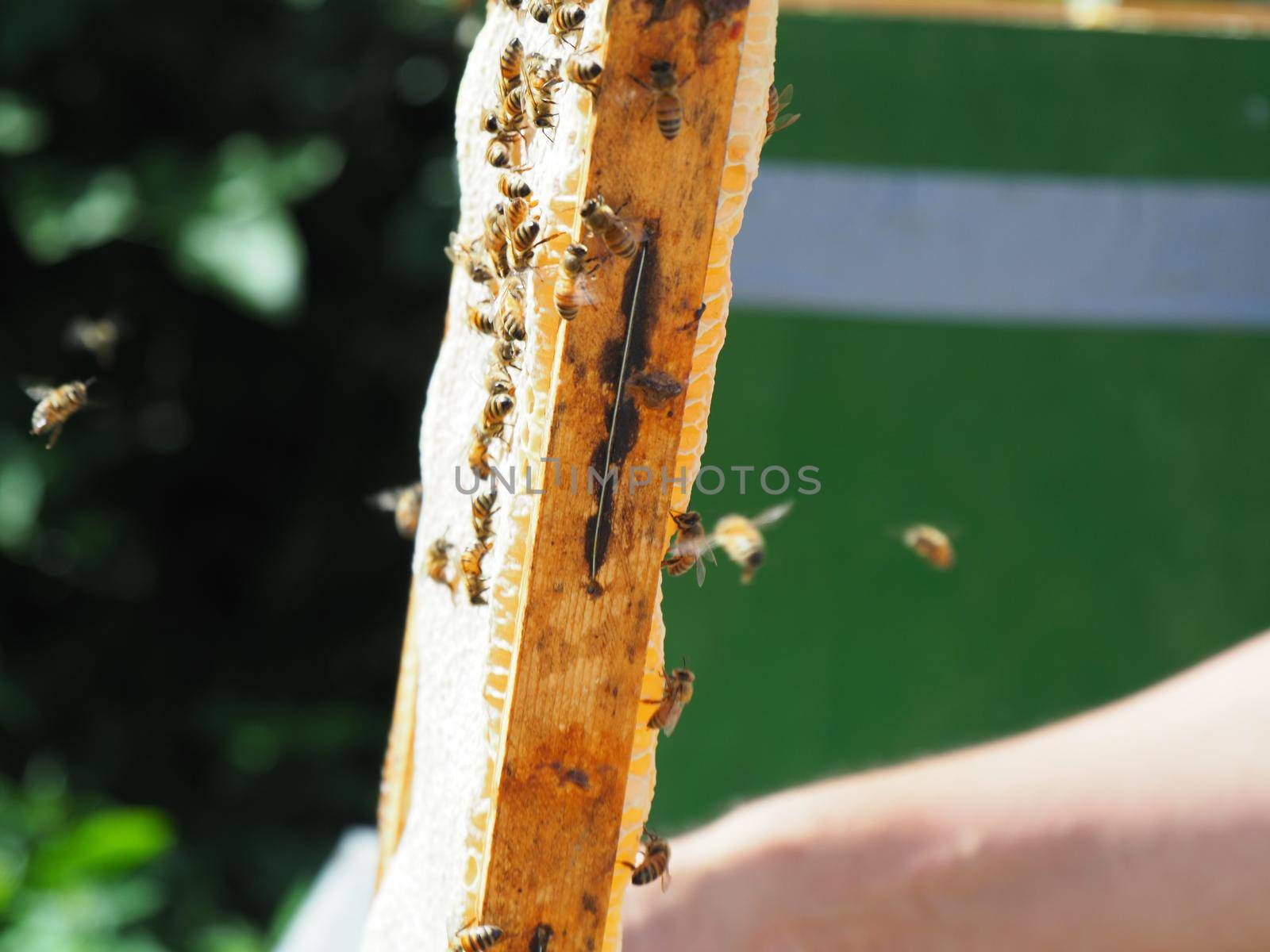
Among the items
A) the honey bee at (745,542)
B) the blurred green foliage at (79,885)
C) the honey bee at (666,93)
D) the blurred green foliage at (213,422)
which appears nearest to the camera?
the honey bee at (666,93)

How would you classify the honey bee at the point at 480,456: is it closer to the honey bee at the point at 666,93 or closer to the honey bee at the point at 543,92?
the honey bee at the point at 543,92

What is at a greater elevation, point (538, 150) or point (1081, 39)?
point (1081, 39)

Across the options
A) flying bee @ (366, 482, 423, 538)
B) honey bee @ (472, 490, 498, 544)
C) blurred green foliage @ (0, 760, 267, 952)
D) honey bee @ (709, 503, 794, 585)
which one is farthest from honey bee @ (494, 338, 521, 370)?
blurred green foliage @ (0, 760, 267, 952)

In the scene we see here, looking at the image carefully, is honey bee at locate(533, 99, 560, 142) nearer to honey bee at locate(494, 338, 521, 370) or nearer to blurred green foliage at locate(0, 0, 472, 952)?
honey bee at locate(494, 338, 521, 370)

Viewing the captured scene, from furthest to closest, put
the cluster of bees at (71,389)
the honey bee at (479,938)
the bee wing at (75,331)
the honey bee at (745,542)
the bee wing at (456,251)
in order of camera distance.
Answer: the bee wing at (75,331)
the cluster of bees at (71,389)
the honey bee at (745,542)
the bee wing at (456,251)
the honey bee at (479,938)

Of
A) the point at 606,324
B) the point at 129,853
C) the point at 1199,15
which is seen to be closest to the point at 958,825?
the point at 606,324

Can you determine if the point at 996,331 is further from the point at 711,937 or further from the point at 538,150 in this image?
the point at 538,150

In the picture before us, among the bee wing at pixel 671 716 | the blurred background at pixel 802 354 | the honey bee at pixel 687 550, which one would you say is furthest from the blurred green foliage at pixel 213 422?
the bee wing at pixel 671 716
